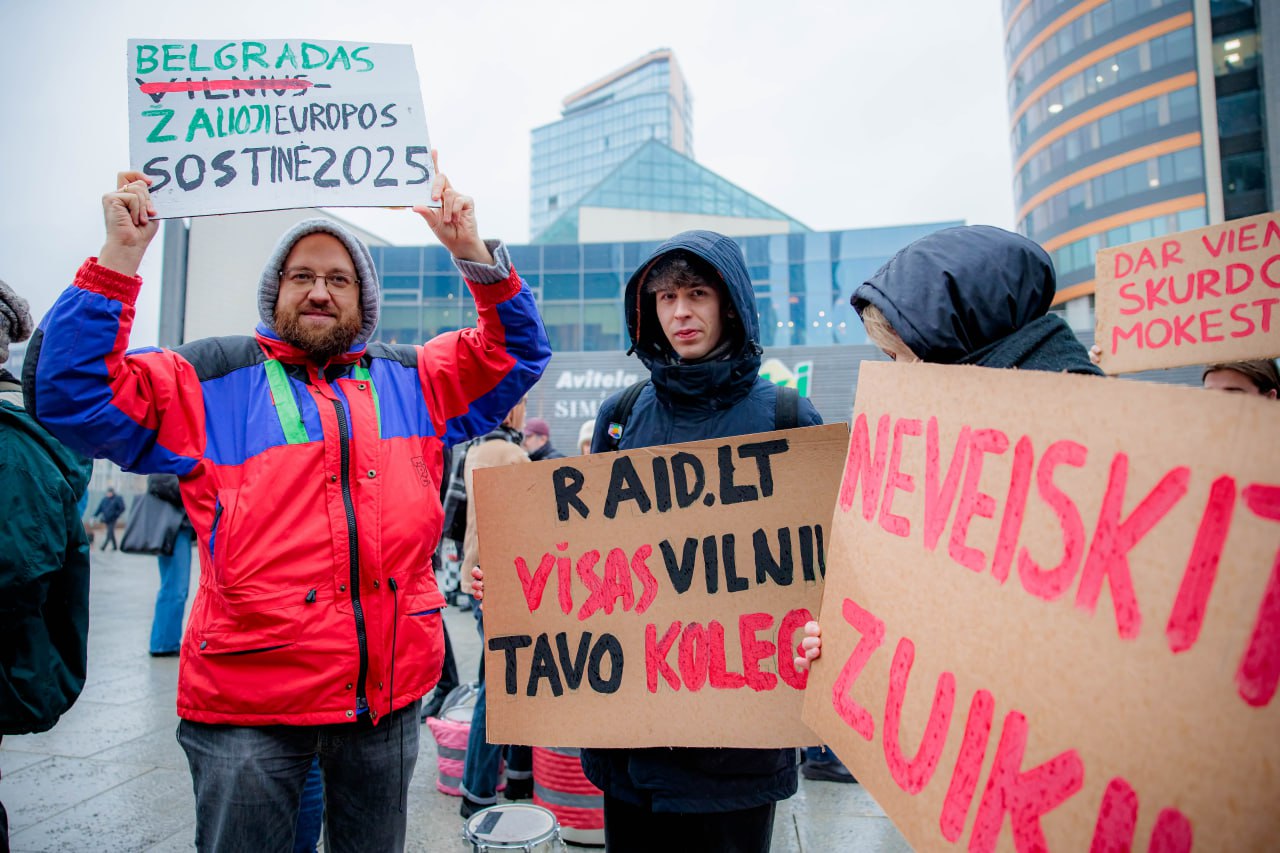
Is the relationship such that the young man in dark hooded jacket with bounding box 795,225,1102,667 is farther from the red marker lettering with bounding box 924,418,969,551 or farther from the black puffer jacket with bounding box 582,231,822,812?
the black puffer jacket with bounding box 582,231,822,812

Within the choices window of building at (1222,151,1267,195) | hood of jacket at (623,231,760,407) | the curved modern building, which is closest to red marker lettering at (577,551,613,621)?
hood of jacket at (623,231,760,407)

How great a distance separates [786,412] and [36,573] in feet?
7.00

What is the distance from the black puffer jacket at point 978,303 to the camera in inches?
53.2

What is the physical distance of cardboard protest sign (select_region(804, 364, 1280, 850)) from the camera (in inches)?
31.6

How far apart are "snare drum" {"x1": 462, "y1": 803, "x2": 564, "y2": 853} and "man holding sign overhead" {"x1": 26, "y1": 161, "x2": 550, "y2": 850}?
0.48 meters

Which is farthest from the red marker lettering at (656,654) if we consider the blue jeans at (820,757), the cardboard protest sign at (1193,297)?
the blue jeans at (820,757)

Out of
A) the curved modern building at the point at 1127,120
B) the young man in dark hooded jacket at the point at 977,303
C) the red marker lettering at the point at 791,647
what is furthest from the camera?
the curved modern building at the point at 1127,120

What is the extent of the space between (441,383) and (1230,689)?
6.18 feet

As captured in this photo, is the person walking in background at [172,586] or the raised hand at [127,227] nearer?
the raised hand at [127,227]

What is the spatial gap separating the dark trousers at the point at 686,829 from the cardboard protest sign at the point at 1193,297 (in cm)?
219

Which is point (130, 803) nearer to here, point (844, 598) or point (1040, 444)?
point (844, 598)

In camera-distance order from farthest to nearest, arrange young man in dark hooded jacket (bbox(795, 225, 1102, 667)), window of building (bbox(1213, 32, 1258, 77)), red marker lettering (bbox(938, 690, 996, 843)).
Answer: window of building (bbox(1213, 32, 1258, 77)) → young man in dark hooded jacket (bbox(795, 225, 1102, 667)) → red marker lettering (bbox(938, 690, 996, 843))

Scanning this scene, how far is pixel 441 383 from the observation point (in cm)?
215

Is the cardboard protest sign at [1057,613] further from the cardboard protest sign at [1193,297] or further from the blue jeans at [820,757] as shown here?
the blue jeans at [820,757]
